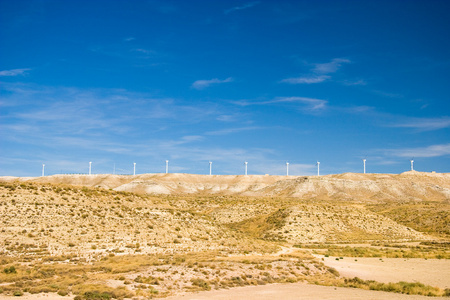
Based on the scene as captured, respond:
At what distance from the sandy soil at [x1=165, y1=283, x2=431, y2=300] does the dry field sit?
0.17 meters

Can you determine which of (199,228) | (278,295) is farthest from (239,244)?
(278,295)

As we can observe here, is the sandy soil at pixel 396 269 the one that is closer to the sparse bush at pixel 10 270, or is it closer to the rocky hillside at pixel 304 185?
the sparse bush at pixel 10 270

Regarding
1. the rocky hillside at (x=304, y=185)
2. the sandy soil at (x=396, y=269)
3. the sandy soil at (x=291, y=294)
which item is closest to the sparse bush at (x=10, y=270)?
the sandy soil at (x=291, y=294)

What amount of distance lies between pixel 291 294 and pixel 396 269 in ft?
55.8

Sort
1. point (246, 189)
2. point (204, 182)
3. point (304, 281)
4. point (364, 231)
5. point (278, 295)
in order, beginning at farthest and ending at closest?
point (204, 182), point (246, 189), point (364, 231), point (304, 281), point (278, 295)

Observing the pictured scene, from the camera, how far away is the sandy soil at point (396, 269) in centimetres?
3150

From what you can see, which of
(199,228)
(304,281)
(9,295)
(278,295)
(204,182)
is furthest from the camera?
(204,182)

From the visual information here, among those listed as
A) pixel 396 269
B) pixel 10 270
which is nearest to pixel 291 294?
pixel 396 269

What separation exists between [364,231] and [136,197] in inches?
1578

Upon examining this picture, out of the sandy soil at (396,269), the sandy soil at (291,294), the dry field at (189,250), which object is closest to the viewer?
the sandy soil at (291,294)

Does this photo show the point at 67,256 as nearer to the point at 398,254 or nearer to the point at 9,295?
the point at 9,295

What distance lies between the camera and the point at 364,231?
241 ft

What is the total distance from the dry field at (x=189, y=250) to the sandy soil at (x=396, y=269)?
0.09m

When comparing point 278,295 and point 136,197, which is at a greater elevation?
point 136,197
